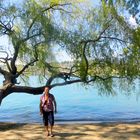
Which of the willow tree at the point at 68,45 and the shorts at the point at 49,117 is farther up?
the willow tree at the point at 68,45

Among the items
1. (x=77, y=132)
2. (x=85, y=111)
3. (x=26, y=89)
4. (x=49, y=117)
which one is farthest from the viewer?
(x=85, y=111)

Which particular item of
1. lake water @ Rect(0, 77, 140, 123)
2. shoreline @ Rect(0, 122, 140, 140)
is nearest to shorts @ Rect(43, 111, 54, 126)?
shoreline @ Rect(0, 122, 140, 140)

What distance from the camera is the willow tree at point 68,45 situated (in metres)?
15.4

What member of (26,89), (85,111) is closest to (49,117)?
(26,89)

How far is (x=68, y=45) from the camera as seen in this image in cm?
1570

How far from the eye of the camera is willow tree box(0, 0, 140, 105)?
15.4 meters

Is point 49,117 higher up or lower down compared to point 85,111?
lower down

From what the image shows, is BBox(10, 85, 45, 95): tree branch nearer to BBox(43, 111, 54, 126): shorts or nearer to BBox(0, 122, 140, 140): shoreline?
BBox(0, 122, 140, 140): shoreline

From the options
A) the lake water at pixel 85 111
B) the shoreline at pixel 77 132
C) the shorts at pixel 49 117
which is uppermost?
the lake water at pixel 85 111

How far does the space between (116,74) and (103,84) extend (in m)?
0.68

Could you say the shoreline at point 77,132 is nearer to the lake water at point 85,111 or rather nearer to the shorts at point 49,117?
the shorts at point 49,117

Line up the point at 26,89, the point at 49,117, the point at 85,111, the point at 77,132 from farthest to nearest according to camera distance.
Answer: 1. the point at 85,111
2. the point at 26,89
3. the point at 77,132
4. the point at 49,117

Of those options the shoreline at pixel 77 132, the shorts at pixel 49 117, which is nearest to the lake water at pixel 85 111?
the shoreline at pixel 77 132

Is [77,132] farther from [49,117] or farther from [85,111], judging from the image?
[85,111]
